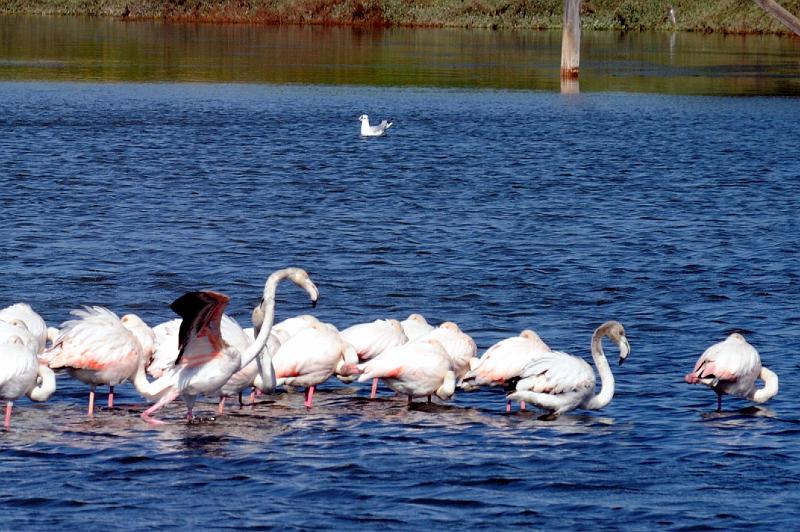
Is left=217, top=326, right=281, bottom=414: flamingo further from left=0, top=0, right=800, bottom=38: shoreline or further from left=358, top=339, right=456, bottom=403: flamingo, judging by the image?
left=0, top=0, right=800, bottom=38: shoreline

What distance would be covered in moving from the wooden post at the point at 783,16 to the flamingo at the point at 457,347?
14.5 ft

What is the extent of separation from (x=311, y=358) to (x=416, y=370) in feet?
2.98

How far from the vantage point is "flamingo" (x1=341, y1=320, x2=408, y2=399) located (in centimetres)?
1269

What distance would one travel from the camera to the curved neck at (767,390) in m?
12.5

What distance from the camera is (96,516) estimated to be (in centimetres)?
951

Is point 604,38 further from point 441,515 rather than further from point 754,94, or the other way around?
point 441,515

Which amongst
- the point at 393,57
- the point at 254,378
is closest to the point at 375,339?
the point at 254,378

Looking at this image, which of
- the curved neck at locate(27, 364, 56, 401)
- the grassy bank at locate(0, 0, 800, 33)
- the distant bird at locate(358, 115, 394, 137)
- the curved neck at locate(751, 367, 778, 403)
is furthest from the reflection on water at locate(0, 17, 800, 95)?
the curved neck at locate(27, 364, 56, 401)

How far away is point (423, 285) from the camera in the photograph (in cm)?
1784

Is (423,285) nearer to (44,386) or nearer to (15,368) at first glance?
(44,386)

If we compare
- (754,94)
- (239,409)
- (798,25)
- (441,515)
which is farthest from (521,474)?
(754,94)

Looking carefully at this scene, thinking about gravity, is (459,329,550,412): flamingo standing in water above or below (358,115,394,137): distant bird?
below

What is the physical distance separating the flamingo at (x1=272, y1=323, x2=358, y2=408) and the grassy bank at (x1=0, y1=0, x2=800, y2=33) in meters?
76.0

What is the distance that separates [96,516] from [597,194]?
18309 mm
